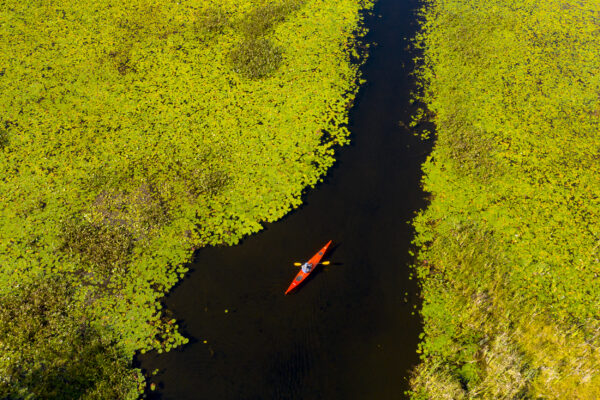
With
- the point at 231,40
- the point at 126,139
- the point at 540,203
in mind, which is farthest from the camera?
the point at 231,40

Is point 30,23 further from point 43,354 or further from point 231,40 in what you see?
point 43,354

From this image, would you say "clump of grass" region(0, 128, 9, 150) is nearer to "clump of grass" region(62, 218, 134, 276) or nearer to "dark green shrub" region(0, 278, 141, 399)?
"clump of grass" region(62, 218, 134, 276)

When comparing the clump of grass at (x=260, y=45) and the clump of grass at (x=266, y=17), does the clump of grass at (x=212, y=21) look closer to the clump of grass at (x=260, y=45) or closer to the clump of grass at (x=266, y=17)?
the clump of grass at (x=260, y=45)

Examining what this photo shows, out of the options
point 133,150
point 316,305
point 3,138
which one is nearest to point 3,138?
point 3,138

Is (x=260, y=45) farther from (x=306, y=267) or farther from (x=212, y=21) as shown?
(x=306, y=267)

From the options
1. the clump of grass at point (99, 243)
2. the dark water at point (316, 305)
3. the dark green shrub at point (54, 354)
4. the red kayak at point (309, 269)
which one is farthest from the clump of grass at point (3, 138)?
the red kayak at point (309, 269)

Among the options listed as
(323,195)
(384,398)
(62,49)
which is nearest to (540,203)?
(323,195)
